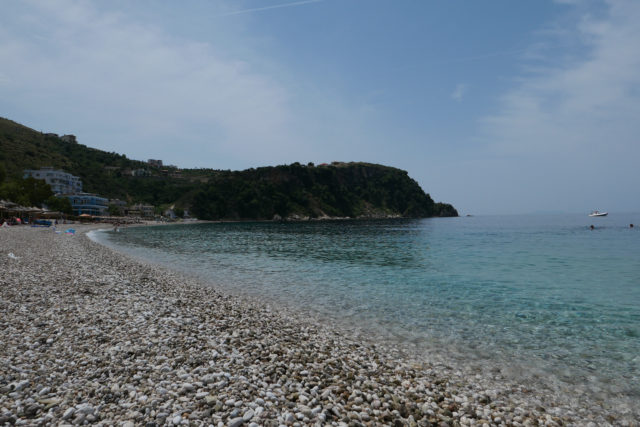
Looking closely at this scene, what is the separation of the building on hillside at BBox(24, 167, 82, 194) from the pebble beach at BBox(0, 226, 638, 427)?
536 ft

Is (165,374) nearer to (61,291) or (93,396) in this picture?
(93,396)

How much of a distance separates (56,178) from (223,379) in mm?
176034

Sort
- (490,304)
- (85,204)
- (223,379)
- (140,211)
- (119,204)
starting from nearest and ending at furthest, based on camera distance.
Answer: (223,379), (490,304), (85,204), (140,211), (119,204)

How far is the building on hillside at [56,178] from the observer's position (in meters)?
134

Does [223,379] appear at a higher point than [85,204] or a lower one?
lower

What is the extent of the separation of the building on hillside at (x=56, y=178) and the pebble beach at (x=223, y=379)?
16336 cm

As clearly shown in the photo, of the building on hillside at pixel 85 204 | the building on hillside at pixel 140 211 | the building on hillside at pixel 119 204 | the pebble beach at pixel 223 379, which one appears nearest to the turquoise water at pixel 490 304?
the pebble beach at pixel 223 379

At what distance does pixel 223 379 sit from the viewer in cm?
682

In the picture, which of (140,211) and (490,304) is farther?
(140,211)

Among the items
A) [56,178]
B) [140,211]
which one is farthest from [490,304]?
[56,178]

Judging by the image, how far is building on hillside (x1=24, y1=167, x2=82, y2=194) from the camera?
5280 inches

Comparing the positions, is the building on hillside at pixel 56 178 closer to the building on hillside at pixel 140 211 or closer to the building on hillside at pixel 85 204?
the building on hillside at pixel 85 204

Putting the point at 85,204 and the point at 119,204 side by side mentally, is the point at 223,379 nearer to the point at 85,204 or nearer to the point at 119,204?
the point at 85,204

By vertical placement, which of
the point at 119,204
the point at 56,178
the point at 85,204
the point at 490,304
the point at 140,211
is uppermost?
the point at 56,178
